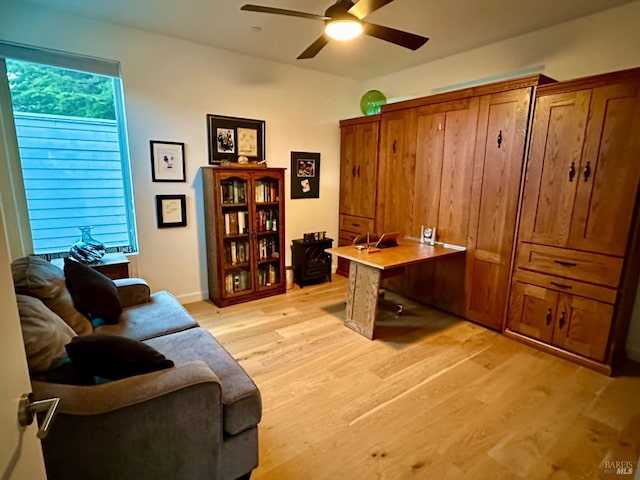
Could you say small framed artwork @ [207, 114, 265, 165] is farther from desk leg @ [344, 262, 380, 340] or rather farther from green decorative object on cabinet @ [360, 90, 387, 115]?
desk leg @ [344, 262, 380, 340]

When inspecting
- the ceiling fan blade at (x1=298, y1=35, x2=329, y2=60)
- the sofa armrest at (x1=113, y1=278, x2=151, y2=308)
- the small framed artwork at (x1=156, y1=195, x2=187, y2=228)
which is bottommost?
the sofa armrest at (x1=113, y1=278, x2=151, y2=308)

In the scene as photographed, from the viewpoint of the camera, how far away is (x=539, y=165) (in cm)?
272

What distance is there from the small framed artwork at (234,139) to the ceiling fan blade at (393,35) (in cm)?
197

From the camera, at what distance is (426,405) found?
2.16m

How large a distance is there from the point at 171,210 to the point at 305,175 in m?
1.82

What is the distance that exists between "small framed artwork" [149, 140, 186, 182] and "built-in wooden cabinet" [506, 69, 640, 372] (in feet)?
11.1

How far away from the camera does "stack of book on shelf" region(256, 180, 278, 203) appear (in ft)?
12.7

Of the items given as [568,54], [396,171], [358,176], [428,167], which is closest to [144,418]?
[428,167]

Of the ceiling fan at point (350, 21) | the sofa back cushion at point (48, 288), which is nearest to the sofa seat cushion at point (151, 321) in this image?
the sofa back cushion at point (48, 288)

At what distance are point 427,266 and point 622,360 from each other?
1.78m

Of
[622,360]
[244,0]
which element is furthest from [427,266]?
[244,0]

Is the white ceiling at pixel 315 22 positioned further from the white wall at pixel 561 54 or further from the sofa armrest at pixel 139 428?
the sofa armrest at pixel 139 428

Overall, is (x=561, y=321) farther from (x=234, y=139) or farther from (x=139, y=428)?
(x=234, y=139)

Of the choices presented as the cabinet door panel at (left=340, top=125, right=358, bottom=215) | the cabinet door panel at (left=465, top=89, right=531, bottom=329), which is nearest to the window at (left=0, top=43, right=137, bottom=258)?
the cabinet door panel at (left=340, top=125, right=358, bottom=215)
